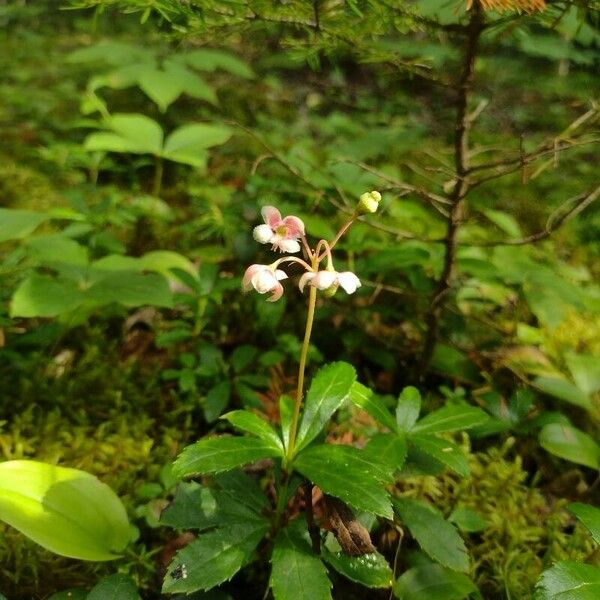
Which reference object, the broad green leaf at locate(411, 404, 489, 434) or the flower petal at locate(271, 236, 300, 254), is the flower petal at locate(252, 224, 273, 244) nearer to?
the flower petal at locate(271, 236, 300, 254)

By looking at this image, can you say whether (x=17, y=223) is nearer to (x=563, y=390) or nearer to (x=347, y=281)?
(x=347, y=281)

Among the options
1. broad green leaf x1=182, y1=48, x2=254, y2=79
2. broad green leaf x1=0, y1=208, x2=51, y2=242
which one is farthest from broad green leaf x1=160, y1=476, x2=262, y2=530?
broad green leaf x1=182, y1=48, x2=254, y2=79

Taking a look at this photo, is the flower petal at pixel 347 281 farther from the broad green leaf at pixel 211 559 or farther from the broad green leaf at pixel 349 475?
the broad green leaf at pixel 211 559

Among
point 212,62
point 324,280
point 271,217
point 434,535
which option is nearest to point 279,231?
point 271,217

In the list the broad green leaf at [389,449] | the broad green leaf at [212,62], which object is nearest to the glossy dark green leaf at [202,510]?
the broad green leaf at [389,449]

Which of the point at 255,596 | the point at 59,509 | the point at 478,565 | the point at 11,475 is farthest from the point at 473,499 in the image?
the point at 11,475
